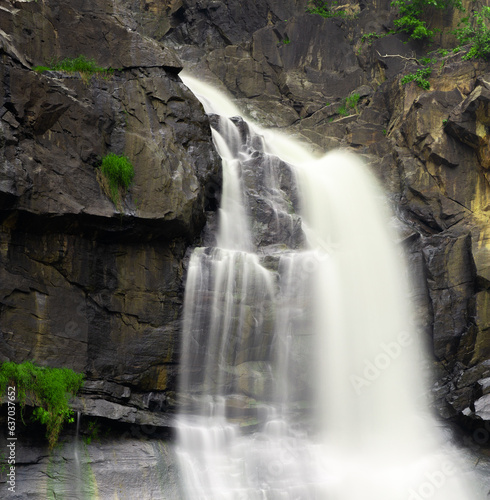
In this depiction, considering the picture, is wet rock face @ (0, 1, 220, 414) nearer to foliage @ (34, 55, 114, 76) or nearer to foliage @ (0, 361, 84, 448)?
foliage @ (34, 55, 114, 76)

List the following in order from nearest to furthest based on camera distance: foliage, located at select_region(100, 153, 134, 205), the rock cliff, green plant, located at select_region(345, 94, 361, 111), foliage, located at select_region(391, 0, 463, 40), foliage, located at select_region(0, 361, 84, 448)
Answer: foliage, located at select_region(0, 361, 84, 448)
the rock cliff
foliage, located at select_region(100, 153, 134, 205)
green plant, located at select_region(345, 94, 361, 111)
foliage, located at select_region(391, 0, 463, 40)

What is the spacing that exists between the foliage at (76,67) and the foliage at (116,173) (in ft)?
9.18

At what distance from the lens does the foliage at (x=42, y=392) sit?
9.84 meters

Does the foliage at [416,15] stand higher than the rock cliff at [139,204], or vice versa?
the foliage at [416,15]

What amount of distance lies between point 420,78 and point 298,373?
41.8 ft

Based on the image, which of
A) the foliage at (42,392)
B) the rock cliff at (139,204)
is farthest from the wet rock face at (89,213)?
the foliage at (42,392)

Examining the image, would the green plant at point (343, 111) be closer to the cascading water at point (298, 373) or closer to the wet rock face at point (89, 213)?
the cascading water at point (298, 373)

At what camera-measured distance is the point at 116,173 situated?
39.6 feet

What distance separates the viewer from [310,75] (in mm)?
23922

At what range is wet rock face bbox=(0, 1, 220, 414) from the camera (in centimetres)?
1102

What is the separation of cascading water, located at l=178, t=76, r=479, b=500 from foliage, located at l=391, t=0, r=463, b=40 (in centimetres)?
1303

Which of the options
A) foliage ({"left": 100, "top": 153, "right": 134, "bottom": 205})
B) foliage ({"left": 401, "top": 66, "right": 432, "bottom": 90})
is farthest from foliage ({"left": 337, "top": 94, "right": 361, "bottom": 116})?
foliage ({"left": 100, "top": 153, "right": 134, "bottom": 205})

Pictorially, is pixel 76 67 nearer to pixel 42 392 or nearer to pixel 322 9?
pixel 42 392

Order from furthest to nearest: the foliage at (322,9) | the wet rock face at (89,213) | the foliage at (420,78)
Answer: the foliage at (322,9)
the foliage at (420,78)
the wet rock face at (89,213)
